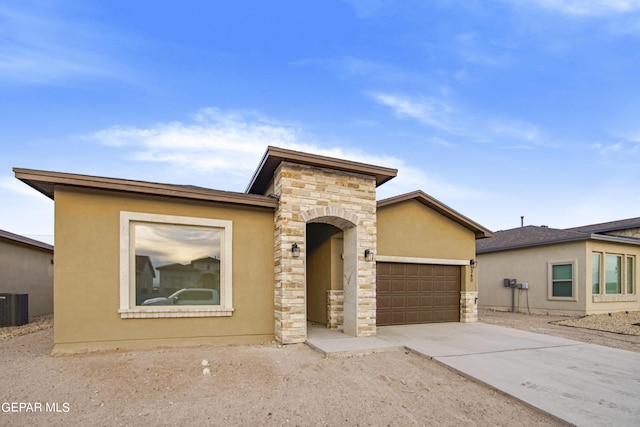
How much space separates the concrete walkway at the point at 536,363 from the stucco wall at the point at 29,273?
419 inches

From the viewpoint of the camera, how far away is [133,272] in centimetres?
667

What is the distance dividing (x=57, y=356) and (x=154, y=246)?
2429 millimetres

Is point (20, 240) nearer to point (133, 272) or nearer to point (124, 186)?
point (133, 272)

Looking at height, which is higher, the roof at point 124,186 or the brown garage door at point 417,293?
the roof at point 124,186

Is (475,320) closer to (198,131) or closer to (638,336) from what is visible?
(638,336)

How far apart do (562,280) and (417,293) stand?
7.01 metres

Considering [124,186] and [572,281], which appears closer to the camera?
[124,186]

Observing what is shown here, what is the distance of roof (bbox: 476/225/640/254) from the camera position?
12.7 metres

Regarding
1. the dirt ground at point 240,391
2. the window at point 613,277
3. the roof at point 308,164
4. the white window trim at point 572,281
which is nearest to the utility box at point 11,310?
the dirt ground at point 240,391

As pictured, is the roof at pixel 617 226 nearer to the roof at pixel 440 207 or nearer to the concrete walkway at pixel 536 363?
the roof at pixel 440 207

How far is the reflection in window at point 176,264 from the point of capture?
22.2 ft

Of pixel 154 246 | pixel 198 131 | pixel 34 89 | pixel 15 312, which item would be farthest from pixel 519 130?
pixel 15 312

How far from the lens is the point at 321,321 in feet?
32.1

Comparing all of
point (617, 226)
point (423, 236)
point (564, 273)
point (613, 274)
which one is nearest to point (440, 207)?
point (423, 236)
